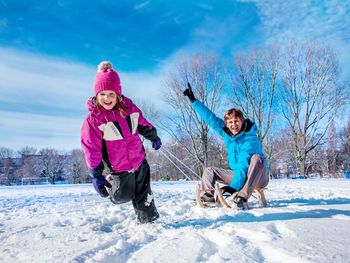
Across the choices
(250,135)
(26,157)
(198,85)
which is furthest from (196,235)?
(26,157)

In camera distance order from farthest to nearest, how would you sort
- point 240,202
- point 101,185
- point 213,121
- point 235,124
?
point 213,121
point 235,124
point 240,202
point 101,185

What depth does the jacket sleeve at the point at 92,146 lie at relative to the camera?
6.92 ft

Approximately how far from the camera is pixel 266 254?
1.22 meters

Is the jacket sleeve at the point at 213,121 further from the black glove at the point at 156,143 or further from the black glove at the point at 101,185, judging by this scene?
the black glove at the point at 101,185

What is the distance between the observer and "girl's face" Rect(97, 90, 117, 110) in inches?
92.6

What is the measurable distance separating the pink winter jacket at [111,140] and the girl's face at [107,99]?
4cm

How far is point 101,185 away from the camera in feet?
6.94

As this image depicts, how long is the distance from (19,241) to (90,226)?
48 cm

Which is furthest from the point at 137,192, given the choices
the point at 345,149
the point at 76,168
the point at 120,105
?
the point at 76,168

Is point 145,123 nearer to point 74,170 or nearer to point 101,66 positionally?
point 101,66

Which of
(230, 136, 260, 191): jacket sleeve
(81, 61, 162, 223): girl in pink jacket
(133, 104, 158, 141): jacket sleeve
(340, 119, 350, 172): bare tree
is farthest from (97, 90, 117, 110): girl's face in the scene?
(340, 119, 350, 172): bare tree

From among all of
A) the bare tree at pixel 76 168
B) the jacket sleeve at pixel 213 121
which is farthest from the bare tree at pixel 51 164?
the jacket sleeve at pixel 213 121

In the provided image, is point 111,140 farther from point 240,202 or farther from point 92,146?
point 240,202

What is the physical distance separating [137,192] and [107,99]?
82 centimetres
